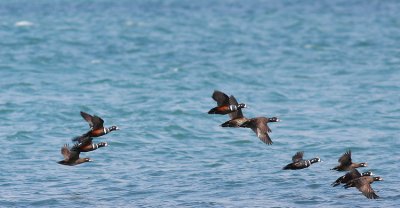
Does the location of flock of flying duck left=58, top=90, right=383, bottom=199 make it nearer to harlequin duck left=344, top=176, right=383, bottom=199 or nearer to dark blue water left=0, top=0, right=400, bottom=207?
harlequin duck left=344, top=176, right=383, bottom=199

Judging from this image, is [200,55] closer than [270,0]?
Yes

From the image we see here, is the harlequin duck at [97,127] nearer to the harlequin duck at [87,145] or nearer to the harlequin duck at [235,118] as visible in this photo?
the harlequin duck at [87,145]

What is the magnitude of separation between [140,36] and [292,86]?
70.0ft

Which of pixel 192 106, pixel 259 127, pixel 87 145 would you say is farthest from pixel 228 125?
pixel 192 106

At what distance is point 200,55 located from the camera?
158 feet

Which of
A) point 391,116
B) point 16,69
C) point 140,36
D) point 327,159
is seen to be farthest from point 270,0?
point 327,159

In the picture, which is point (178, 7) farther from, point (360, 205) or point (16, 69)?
point (360, 205)

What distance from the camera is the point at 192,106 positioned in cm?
3331

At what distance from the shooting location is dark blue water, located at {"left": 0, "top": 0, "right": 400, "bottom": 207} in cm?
2111

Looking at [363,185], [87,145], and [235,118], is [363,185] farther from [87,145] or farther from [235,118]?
[87,145]

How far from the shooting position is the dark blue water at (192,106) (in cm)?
2111

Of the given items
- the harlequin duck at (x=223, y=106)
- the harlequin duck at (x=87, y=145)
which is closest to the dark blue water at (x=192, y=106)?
the harlequin duck at (x=87, y=145)

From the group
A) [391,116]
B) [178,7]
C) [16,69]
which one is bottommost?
[391,116]

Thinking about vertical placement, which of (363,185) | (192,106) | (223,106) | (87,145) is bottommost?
(363,185)
